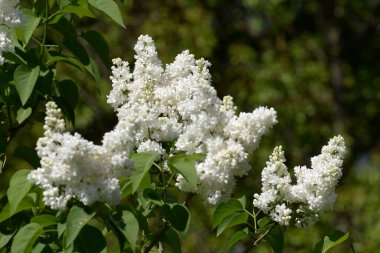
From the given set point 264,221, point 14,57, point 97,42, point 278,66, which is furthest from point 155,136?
point 278,66

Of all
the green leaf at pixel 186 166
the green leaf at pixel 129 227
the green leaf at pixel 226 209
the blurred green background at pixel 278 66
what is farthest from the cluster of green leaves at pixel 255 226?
the blurred green background at pixel 278 66

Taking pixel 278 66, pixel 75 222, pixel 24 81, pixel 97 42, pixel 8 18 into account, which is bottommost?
pixel 75 222

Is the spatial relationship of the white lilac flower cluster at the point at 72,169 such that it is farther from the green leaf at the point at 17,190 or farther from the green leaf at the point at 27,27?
the green leaf at the point at 27,27

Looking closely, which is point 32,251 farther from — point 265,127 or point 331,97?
point 331,97

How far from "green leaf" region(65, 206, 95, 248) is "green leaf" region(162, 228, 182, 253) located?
1.58ft

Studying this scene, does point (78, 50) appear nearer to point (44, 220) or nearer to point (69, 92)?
point (69, 92)

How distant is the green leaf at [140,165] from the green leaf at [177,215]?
0.46 feet

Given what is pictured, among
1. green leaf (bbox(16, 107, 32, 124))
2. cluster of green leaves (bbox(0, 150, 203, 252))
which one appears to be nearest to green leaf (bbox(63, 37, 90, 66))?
green leaf (bbox(16, 107, 32, 124))

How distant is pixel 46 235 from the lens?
235 centimetres

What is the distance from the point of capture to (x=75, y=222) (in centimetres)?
204

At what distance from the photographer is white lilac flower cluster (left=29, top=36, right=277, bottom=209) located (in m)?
2.03

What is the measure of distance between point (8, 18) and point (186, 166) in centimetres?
71

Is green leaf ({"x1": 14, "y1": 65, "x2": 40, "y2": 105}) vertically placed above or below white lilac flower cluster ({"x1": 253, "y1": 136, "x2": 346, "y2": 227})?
above

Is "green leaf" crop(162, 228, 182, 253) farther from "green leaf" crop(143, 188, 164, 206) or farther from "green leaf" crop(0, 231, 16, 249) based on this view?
"green leaf" crop(0, 231, 16, 249)
